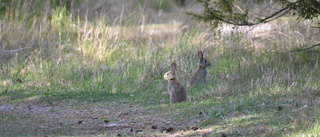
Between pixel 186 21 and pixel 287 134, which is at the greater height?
pixel 186 21

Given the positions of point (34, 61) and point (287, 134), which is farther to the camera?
point (34, 61)

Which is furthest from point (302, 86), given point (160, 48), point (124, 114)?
point (160, 48)

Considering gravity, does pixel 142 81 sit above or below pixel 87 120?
above

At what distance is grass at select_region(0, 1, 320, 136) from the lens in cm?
737

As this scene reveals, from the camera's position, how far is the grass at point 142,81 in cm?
737

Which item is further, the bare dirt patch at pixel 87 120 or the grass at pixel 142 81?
the grass at pixel 142 81

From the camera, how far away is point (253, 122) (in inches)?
275

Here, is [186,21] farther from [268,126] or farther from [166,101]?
[268,126]

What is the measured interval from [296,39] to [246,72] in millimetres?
1842

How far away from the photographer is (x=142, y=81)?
1137 centimetres

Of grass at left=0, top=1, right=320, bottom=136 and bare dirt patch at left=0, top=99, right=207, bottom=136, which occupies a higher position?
grass at left=0, top=1, right=320, bottom=136

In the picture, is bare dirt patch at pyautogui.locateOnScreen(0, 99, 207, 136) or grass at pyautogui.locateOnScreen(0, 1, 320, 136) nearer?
bare dirt patch at pyautogui.locateOnScreen(0, 99, 207, 136)

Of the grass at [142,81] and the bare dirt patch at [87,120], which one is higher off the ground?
the grass at [142,81]

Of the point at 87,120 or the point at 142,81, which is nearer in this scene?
the point at 87,120
